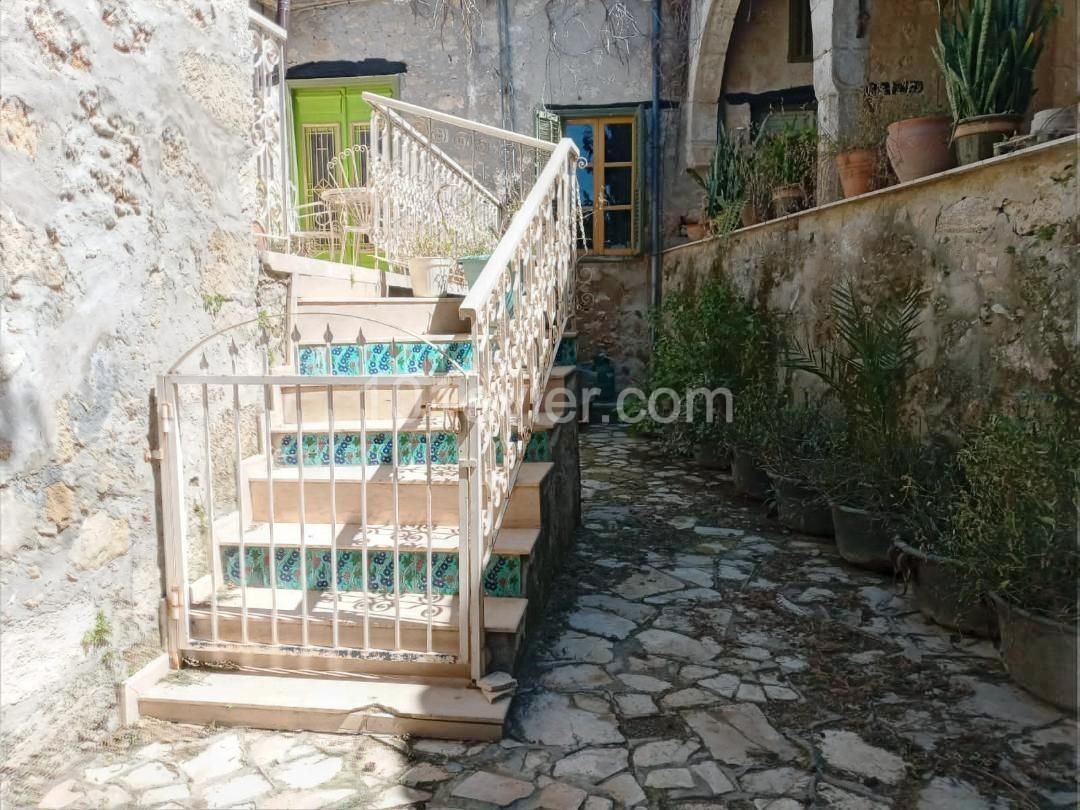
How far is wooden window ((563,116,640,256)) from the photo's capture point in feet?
28.6

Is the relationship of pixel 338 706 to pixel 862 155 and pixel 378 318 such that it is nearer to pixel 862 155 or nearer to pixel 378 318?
pixel 378 318

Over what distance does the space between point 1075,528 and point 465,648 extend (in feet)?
6.27

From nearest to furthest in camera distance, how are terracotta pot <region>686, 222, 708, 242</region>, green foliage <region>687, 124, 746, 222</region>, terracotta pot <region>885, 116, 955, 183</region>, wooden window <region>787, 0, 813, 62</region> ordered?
terracotta pot <region>885, 116, 955, 183</region>, green foliage <region>687, 124, 746, 222</region>, terracotta pot <region>686, 222, 708, 242</region>, wooden window <region>787, 0, 813, 62</region>

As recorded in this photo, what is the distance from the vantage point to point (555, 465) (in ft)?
11.2

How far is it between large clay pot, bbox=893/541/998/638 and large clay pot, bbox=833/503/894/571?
378 mm

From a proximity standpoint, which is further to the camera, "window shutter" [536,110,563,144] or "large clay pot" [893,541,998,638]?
"window shutter" [536,110,563,144]

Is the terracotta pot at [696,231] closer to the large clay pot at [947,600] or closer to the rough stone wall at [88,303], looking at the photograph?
the large clay pot at [947,600]

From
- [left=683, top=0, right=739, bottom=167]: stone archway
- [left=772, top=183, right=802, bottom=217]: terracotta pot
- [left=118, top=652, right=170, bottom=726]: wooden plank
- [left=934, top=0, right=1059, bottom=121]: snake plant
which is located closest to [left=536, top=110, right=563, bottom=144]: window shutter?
[left=683, top=0, right=739, bottom=167]: stone archway

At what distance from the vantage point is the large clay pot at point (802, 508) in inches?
165

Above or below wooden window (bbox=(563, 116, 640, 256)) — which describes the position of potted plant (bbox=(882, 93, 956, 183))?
below

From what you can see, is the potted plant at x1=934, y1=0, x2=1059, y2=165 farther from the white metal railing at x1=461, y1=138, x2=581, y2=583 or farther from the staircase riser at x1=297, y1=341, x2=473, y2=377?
the staircase riser at x1=297, y1=341, x2=473, y2=377

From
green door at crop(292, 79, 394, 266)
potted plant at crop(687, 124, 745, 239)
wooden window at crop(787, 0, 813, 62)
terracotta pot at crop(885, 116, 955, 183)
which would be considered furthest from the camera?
green door at crop(292, 79, 394, 266)

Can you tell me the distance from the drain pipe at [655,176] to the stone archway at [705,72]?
0.33 metres

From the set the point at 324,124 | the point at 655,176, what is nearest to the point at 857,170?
the point at 655,176
